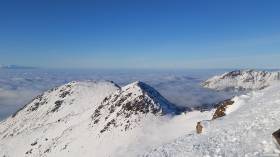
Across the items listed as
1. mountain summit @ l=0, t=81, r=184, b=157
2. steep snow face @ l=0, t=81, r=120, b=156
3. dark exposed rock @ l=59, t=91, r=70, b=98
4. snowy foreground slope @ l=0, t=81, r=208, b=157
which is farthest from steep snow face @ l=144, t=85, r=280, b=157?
dark exposed rock @ l=59, t=91, r=70, b=98

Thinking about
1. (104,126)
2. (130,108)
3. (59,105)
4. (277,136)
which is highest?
(277,136)

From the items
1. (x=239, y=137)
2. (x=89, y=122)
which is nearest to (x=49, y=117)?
(x=89, y=122)

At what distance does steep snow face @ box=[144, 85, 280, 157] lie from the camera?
23500 millimetres

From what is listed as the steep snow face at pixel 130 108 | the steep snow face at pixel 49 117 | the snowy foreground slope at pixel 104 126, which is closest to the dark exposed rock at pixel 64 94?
the steep snow face at pixel 49 117

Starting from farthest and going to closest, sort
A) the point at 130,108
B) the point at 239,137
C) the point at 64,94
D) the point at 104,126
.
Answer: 1. the point at 64,94
2. the point at 130,108
3. the point at 104,126
4. the point at 239,137

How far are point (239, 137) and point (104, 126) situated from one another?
195ft

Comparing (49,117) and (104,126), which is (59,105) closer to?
(49,117)

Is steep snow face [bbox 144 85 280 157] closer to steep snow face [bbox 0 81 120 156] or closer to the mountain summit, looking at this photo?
the mountain summit

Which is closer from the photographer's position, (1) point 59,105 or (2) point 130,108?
(2) point 130,108

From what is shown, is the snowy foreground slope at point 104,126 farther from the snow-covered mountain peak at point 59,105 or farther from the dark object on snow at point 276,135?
the dark object on snow at point 276,135

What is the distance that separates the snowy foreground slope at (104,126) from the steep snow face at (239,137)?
30120mm

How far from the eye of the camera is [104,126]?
82750 mm

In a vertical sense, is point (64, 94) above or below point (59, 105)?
above

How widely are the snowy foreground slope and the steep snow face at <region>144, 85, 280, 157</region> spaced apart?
30.1 m
